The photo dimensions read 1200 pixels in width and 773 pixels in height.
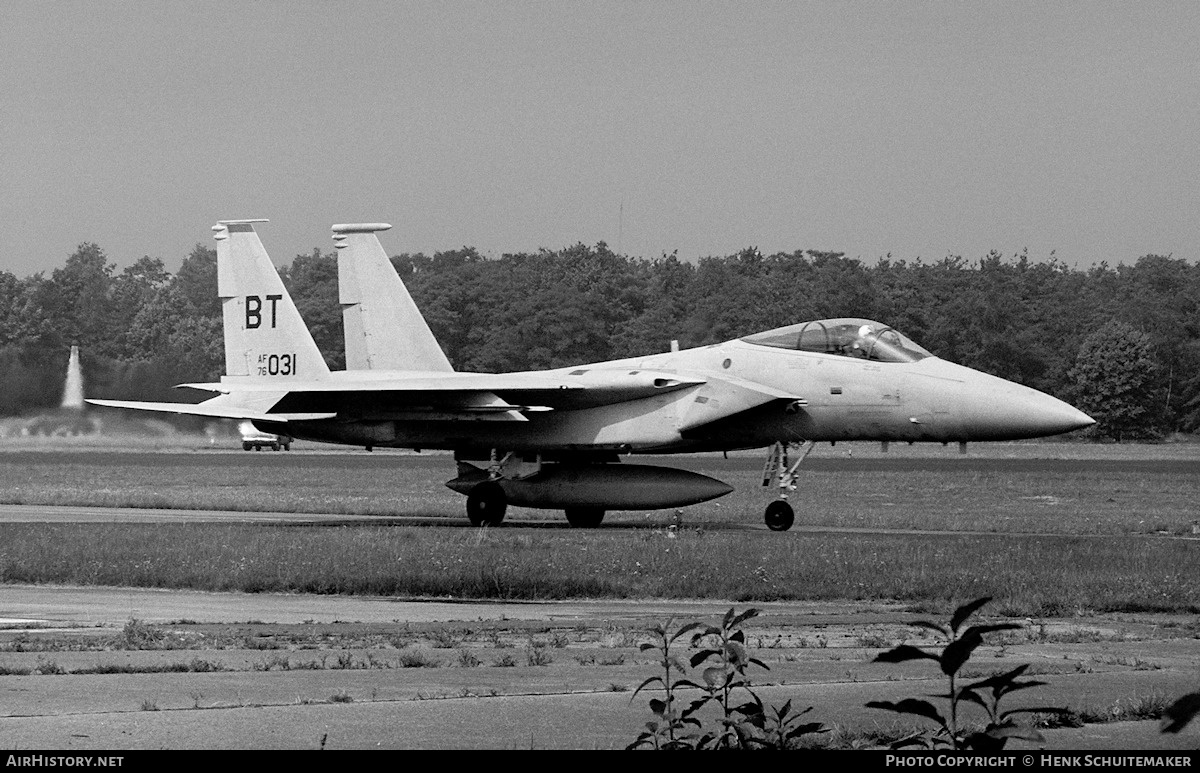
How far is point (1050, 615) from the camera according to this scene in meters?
12.8

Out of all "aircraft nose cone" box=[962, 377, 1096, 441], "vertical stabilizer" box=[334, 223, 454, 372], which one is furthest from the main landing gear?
"vertical stabilizer" box=[334, 223, 454, 372]

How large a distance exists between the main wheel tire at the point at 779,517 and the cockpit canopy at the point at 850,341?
2.30m

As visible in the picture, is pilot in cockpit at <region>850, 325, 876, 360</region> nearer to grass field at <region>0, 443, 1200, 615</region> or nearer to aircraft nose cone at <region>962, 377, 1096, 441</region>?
aircraft nose cone at <region>962, 377, 1096, 441</region>

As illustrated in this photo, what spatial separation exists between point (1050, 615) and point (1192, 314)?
75.4 meters

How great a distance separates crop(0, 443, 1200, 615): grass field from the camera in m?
14.6

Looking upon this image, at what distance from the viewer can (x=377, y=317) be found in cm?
2619

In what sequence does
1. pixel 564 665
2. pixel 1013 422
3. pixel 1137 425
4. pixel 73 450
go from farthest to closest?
1. pixel 1137 425
2. pixel 73 450
3. pixel 1013 422
4. pixel 564 665

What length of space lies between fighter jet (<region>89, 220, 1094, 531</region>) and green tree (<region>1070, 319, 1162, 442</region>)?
52.0 metres

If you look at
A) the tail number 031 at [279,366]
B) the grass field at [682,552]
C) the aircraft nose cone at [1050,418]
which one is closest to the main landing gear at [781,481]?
the grass field at [682,552]

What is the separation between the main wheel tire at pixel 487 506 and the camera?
23234 millimetres

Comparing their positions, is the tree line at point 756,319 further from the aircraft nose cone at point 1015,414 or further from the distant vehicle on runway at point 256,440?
the aircraft nose cone at point 1015,414

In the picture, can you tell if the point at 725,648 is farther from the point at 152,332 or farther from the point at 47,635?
the point at 152,332
